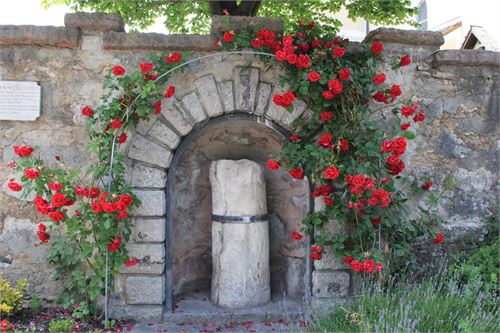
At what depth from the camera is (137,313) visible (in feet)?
11.7

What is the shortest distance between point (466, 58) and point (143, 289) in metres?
3.27

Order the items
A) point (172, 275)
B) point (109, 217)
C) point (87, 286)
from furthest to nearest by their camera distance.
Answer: point (172, 275)
point (87, 286)
point (109, 217)

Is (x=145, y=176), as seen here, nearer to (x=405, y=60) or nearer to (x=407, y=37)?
(x=405, y=60)

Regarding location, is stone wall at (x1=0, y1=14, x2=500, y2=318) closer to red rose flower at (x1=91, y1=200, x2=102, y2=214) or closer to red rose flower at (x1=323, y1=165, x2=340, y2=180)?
red rose flower at (x1=91, y1=200, x2=102, y2=214)

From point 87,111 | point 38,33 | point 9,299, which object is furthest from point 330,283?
point 38,33

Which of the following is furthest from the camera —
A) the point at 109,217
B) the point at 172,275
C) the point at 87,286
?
the point at 172,275

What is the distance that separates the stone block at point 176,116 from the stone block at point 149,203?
0.53 m

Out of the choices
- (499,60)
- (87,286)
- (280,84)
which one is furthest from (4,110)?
(499,60)

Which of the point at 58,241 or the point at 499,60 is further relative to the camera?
the point at 499,60

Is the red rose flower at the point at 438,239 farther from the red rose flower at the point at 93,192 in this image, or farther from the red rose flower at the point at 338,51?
the red rose flower at the point at 93,192

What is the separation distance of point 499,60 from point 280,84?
6.36 feet

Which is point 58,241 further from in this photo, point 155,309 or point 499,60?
point 499,60

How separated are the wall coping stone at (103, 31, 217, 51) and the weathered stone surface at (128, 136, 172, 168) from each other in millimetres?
725

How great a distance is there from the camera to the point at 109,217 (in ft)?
10.6
